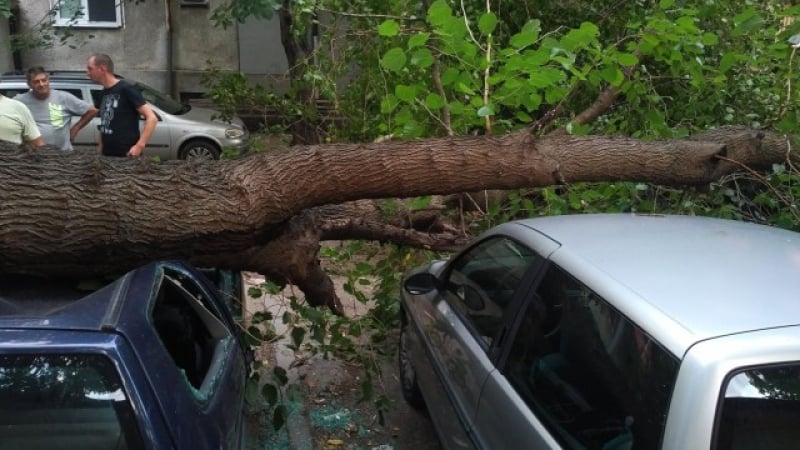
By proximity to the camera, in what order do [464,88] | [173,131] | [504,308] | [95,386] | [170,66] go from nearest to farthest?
[95,386] < [504,308] < [464,88] < [173,131] < [170,66]

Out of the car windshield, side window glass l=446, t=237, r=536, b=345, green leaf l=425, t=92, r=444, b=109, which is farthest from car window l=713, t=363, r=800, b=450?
the car windshield

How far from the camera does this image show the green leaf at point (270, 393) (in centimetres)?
372

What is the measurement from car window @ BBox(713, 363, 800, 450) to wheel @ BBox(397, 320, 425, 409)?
2388 mm

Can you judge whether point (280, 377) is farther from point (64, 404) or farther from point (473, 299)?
point (64, 404)

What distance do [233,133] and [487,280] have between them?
8.54m

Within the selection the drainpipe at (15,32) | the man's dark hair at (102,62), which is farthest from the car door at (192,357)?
the drainpipe at (15,32)

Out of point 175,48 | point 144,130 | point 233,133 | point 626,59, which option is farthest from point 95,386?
point 175,48

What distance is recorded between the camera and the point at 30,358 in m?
1.94

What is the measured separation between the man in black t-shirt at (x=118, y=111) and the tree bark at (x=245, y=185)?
8.01 ft

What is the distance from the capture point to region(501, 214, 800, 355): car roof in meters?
2.02

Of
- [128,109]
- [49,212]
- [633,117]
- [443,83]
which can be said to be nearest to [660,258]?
[443,83]

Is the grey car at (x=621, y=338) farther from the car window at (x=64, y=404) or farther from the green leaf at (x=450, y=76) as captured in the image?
the car window at (x=64, y=404)

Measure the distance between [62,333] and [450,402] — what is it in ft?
5.93

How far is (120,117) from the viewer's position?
5.80m
